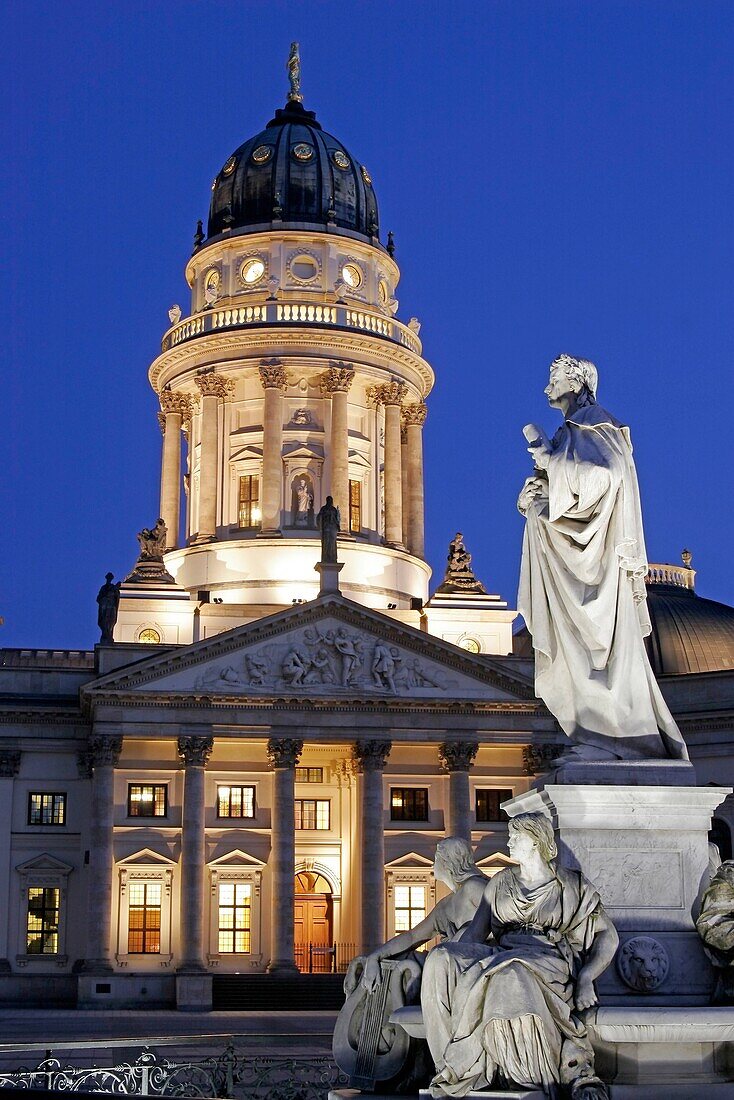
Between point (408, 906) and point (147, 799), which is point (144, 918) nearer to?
point (147, 799)

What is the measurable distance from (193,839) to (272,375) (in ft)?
79.8

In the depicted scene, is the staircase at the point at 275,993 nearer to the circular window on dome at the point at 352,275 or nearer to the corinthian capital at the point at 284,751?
the corinthian capital at the point at 284,751

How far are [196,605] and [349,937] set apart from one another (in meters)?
16.3

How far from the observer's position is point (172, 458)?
81.8 metres

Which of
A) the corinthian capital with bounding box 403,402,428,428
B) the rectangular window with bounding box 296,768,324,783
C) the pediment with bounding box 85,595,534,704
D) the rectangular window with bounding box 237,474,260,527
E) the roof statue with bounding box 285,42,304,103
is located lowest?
the rectangular window with bounding box 296,768,324,783

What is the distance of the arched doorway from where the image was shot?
67500 millimetres

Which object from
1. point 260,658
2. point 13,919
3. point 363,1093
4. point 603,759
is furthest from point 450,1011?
point 13,919

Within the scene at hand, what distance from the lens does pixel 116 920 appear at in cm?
6350

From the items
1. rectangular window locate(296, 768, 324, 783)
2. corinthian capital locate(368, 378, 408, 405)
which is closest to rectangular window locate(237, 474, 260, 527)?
corinthian capital locate(368, 378, 408, 405)

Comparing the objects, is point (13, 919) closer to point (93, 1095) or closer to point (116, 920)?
point (116, 920)

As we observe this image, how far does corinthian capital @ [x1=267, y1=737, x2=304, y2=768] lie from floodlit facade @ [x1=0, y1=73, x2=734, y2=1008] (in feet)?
0.28

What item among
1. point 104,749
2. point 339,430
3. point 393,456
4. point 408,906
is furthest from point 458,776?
point 339,430

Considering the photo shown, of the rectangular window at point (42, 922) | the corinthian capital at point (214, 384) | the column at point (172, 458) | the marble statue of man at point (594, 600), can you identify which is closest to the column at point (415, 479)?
the corinthian capital at point (214, 384)

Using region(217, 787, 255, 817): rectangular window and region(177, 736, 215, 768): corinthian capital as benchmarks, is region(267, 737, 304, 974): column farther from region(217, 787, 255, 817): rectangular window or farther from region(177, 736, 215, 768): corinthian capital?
region(217, 787, 255, 817): rectangular window
